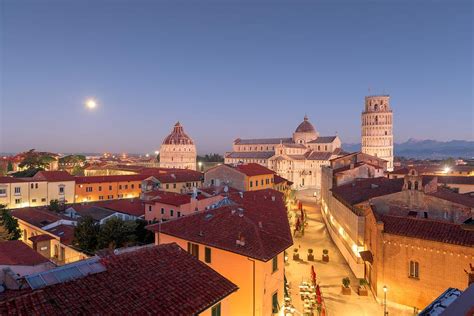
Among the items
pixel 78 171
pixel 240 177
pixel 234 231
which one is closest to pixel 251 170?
pixel 240 177

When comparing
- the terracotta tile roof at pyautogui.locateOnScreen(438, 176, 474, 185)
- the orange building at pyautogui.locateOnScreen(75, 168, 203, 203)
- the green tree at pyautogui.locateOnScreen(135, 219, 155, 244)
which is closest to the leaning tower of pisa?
the terracotta tile roof at pyautogui.locateOnScreen(438, 176, 474, 185)

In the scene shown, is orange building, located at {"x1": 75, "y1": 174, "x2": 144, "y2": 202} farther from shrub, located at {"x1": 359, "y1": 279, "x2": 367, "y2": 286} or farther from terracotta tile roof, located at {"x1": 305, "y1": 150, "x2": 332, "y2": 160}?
shrub, located at {"x1": 359, "y1": 279, "x2": 367, "y2": 286}

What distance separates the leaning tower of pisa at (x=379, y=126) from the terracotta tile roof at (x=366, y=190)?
73.1m

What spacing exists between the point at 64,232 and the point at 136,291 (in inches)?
895

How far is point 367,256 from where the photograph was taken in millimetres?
23453

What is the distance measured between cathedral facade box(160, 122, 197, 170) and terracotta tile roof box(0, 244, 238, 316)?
105431mm

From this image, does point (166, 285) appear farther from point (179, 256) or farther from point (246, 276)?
point (246, 276)

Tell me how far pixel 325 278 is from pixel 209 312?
17565mm

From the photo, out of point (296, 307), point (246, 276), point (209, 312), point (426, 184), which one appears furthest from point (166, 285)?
point (426, 184)

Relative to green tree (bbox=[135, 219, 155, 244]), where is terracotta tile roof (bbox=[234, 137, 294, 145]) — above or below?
above

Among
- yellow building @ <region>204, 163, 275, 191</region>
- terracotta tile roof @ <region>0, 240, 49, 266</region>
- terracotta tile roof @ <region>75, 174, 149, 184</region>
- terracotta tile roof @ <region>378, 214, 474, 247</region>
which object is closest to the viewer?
terracotta tile roof @ <region>378, 214, 474, 247</region>

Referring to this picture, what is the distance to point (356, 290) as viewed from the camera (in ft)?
76.9

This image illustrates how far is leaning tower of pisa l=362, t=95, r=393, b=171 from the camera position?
103m

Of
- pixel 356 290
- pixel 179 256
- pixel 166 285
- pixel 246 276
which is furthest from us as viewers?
pixel 356 290
